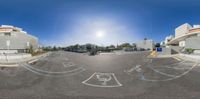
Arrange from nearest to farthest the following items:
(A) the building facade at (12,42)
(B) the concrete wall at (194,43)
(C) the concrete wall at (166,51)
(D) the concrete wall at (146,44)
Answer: (B) the concrete wall at (194,43), (C) the concrete wall at (166,51), (A) the building facade at (12,42), (D) the concrete wall at (146,44)

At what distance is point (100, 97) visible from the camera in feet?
23.5

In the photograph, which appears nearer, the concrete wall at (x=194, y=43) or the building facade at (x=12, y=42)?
the concrete wall at (x=194, y=43)

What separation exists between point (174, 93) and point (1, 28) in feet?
144

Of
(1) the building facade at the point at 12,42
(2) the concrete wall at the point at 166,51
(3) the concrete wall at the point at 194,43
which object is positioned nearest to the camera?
(3) the concrete wall at the point at 194,43

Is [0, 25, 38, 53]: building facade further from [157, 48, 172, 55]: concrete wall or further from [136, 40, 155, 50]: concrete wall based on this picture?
[136, 40, 155, 50]: concrete wall

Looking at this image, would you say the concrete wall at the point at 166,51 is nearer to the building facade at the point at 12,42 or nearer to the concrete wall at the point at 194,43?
the concrete wall at the point at 194,43

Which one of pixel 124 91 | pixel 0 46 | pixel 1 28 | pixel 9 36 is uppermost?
pixel 1 28

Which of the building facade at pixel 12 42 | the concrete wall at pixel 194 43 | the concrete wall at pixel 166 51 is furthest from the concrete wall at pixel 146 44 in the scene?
the building facade at pixel 12 42

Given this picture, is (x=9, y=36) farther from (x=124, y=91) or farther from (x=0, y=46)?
(x=124, y=91)

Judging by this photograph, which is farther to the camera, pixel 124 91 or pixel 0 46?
pixel 0 46

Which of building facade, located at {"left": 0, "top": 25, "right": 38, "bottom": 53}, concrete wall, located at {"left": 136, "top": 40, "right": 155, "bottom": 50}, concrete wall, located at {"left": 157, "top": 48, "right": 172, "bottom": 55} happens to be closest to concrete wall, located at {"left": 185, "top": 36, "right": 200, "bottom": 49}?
concrete wall, located at {"left": 157, "top": 48, "right": 172, "bottom": 55}

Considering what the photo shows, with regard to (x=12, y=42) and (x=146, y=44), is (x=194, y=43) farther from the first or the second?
(x=146, y=44)

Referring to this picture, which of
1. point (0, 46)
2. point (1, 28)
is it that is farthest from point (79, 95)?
point (1, 28)

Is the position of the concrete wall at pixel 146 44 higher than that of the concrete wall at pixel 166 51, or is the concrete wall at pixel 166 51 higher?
the concrete wall at pixel 146 44
